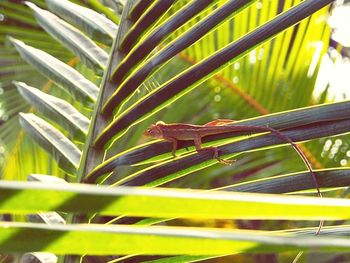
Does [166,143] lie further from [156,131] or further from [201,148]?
[156,131]

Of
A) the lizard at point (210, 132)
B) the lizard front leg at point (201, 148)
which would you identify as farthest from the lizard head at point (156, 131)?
the lizard front leg at point (201, 148)

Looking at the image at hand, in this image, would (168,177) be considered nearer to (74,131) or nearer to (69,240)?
(74,131)

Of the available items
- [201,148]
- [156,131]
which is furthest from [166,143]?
[156,131]

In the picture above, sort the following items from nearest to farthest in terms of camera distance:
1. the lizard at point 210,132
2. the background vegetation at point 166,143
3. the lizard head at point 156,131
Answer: the background vegetation at point 166,143
the lizard at point 210,132
the lizard head at point 156,131

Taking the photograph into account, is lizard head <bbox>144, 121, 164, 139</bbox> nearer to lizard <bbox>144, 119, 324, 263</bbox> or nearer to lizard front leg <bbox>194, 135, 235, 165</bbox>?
lizard <bbox>144, 119, 324, 263</bbox>

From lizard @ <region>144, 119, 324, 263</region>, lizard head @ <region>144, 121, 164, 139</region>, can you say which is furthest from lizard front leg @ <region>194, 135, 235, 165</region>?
lizard head @ <region>144, 121, 164, 139</region>

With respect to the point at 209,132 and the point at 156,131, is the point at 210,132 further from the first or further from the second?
the point at 156,131

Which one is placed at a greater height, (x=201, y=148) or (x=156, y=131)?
(x=156, y=131)

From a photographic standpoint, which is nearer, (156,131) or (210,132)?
(210,132)

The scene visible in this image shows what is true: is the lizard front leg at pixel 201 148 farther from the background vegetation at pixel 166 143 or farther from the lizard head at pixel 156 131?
the lizard head at pixel 156 131

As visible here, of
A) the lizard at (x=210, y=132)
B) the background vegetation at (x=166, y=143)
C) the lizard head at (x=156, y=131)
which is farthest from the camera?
the lizard head at (x=156, y=131)

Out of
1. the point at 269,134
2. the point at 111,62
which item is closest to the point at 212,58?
the point at 269,134
